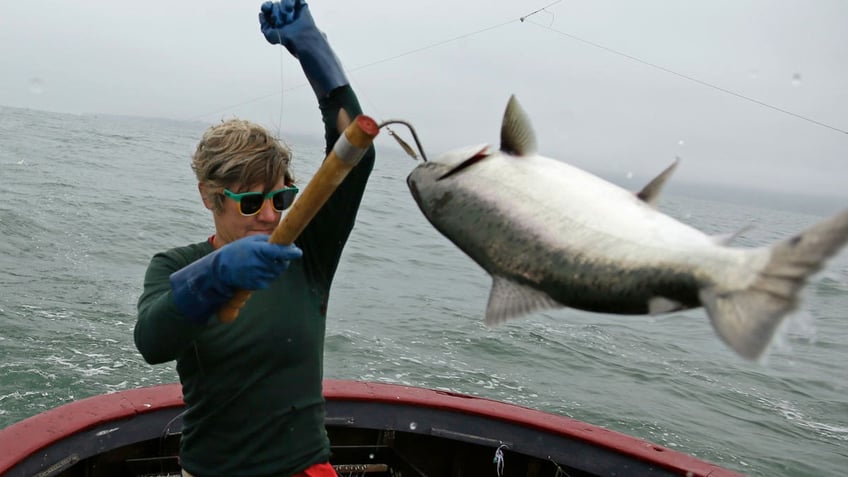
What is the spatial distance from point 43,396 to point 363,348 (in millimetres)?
4658

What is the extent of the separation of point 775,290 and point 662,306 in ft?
0.63

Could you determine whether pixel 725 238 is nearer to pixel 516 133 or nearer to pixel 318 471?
pixel 516 133

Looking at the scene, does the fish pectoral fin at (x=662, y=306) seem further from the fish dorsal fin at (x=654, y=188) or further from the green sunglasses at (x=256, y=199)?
the green sunglasses at (x=256, y=199)

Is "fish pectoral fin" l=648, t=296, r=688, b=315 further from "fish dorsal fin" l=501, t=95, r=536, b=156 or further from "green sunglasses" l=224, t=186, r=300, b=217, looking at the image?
"green sunglasses" l=224, t=186, r=300, b=217

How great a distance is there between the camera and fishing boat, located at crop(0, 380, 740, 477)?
401cm

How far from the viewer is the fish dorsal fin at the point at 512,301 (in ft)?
4.33

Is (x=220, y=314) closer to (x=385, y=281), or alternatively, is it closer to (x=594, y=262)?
(x=594, y=262)

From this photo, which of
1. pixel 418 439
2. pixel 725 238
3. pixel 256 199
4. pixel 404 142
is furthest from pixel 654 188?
pixel 418 439

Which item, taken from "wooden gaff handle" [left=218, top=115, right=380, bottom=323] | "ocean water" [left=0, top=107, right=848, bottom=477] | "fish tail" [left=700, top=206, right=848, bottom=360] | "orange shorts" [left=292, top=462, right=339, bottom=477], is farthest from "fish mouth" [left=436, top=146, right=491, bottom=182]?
"ocean water" [left=0, top=107, right=848, bottom=477]

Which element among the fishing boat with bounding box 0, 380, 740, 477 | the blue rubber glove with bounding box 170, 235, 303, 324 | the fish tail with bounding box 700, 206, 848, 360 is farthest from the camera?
the fishing boat with bounding box 0, 380, 740, 477

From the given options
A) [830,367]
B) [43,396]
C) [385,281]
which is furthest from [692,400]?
[43,396]

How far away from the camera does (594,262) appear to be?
126 centimetres

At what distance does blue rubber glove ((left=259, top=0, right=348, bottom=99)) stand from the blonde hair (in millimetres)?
272

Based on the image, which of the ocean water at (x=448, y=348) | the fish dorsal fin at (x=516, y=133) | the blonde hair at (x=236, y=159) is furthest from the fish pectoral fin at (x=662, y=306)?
the ocean water at (x=448, y=348)
